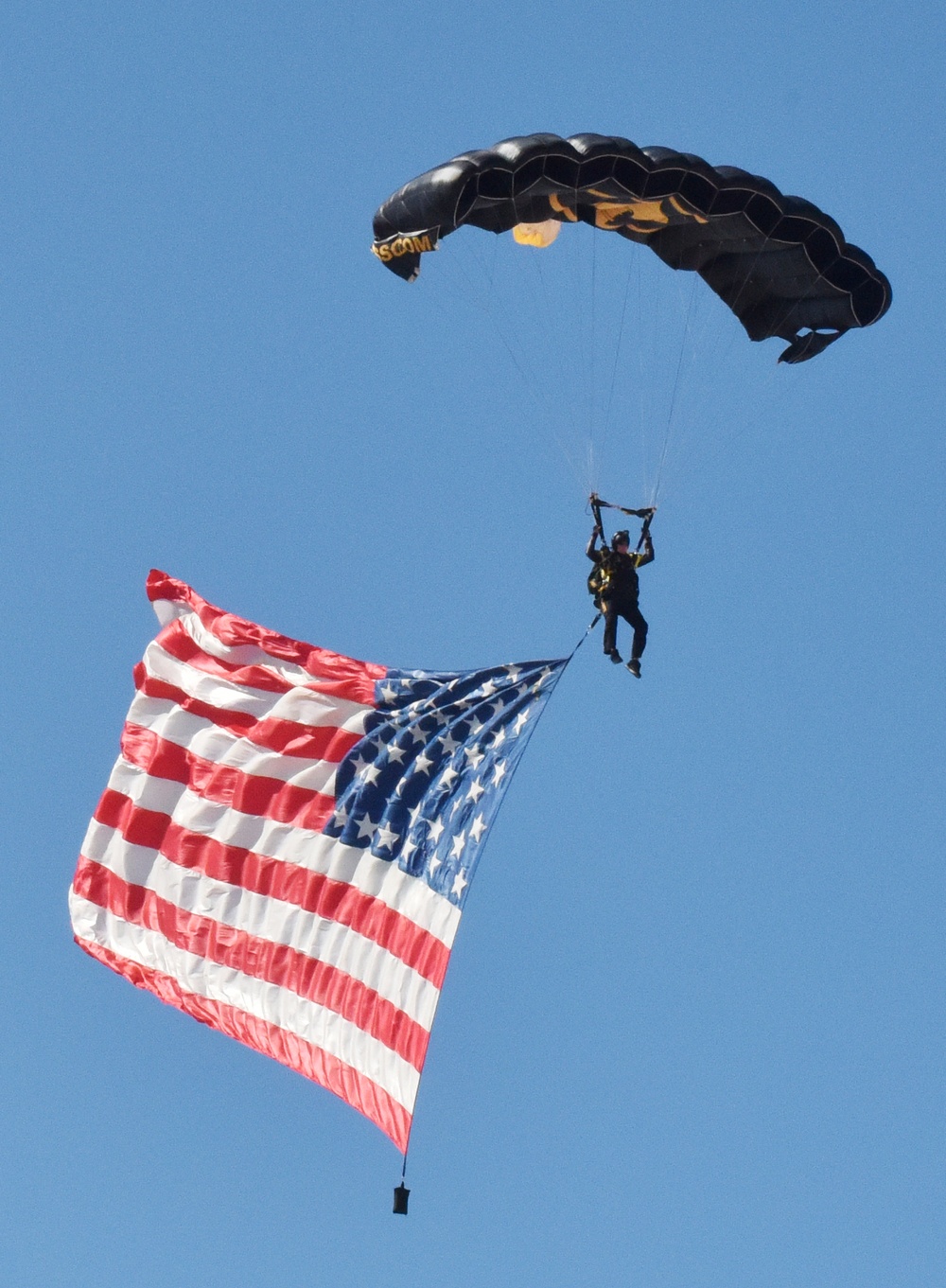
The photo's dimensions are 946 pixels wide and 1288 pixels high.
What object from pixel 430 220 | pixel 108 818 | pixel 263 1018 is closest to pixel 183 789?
pixel 108 818

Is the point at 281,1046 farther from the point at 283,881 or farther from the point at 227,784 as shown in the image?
the point at 227,784

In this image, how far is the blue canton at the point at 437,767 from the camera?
22641 mm

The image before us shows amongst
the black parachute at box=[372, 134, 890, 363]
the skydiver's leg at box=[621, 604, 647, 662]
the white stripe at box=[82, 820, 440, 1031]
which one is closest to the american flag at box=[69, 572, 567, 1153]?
the white stripe at box=[82, 820, 440, 1031]

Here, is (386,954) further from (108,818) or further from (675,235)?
(675,235)

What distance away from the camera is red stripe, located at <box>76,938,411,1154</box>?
72.0ft

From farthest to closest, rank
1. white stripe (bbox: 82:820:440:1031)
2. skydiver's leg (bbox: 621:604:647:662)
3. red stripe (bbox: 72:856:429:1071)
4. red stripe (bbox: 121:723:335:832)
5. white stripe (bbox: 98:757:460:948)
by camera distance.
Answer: red stripe (bbox: 121:723:335:832), skydiver's leg (bbox: 621:604:647:662), white stripe (bbox: 98:757:460:948), white stripe (bbox: 82:820:440:1031), red stripe (bbox: 72:856:429:1071)

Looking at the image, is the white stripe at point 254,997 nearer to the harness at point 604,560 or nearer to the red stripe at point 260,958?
the red stripe at point 260,958

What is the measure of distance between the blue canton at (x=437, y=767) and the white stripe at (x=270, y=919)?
0.55 meters

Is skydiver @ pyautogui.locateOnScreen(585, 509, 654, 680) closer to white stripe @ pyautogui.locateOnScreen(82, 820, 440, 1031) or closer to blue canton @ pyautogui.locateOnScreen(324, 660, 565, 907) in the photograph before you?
blue canton @ pyautogui.locateOnScreen(324, 660, 565, 907)

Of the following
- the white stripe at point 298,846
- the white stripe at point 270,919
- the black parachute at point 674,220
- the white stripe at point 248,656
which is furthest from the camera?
the white stripe at point 248,656

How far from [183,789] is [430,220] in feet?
20.3

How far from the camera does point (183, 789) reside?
82.5 ft

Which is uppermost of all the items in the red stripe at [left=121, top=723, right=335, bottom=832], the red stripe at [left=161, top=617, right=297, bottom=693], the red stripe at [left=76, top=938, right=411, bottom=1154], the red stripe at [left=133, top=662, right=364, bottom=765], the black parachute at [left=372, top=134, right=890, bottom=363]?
the black parachute at [left=372, top=134, right=890, bottom=363]

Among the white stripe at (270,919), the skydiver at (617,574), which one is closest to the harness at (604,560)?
the skydiver at (617,574)
